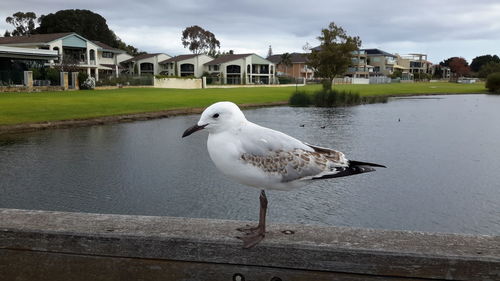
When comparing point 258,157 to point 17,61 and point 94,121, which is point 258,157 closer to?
point 94,121

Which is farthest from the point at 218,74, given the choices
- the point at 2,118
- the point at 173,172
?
the point at 173,172

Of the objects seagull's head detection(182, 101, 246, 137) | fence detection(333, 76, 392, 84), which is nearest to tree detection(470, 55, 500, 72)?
fence detection(333, 76, 392, 84)

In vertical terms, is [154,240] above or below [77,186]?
above

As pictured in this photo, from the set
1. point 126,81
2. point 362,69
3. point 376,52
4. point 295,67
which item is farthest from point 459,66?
point 126,81

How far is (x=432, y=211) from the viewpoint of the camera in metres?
10.8

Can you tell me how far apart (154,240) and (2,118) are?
2565 centimetres

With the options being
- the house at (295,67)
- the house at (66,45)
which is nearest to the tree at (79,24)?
the house at (66,45)

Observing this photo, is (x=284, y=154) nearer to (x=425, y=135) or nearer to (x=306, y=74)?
(x=425, y=135)

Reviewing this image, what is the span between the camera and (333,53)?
5753cm

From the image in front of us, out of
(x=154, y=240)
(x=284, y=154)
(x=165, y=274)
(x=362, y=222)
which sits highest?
(x=284, y=154)

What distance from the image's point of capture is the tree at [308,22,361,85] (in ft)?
190

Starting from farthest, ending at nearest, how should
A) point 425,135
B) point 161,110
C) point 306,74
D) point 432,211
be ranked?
point 306,74, point 161,110, point 425,135, point 432,211

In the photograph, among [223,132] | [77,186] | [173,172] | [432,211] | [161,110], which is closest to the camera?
[223,132]

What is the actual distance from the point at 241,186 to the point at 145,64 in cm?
9659
